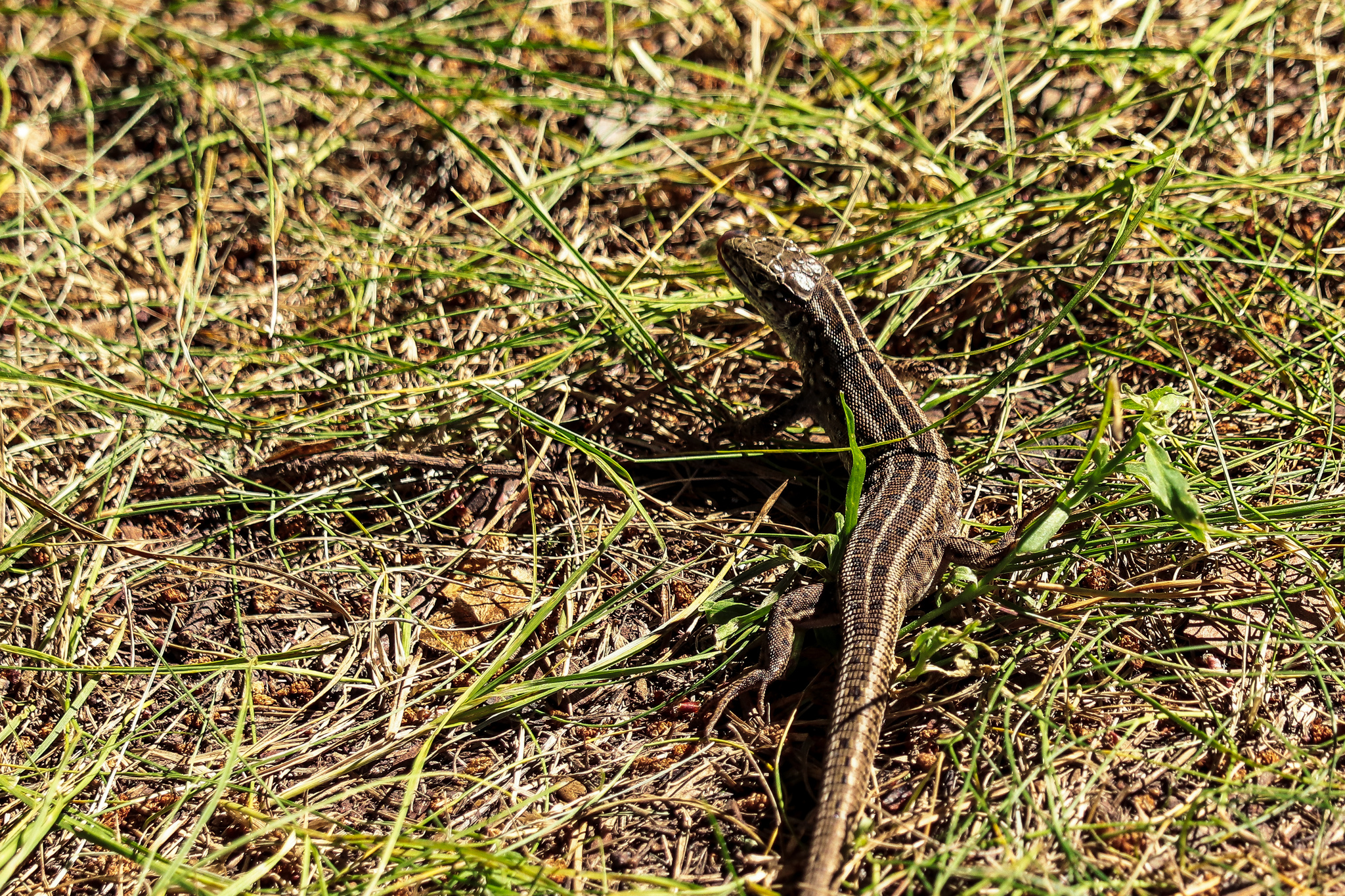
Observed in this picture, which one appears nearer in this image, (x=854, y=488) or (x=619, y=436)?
(x=854, y=488)

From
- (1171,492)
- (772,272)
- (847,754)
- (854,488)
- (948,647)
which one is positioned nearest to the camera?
(1171,492)

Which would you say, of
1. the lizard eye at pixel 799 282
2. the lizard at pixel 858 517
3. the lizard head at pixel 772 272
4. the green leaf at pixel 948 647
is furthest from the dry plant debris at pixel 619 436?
the lizard eye at pixel 799 282

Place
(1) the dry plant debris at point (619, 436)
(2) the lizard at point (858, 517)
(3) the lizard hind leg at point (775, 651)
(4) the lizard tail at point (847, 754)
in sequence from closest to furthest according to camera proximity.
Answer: (4) the lizard tail at point (847, 754)
(2) the lizard at point (858, 517)
(1) the dry plant debris at point (619, 436)
(3) the lizard hind leg at point (775, 651)

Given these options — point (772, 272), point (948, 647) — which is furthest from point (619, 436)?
point (948, 647)

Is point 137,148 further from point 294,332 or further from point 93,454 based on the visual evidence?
point 93,454

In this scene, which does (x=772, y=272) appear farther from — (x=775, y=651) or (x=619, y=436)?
(x=775, y=651)

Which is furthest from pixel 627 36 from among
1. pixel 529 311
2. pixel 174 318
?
pixel 174 318

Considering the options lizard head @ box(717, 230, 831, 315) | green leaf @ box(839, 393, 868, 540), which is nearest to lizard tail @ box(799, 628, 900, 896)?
green leaf @ box(839, 393, 868, 540)

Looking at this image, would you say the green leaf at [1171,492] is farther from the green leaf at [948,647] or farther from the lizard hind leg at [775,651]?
the lizard hind leg at [775,651]
